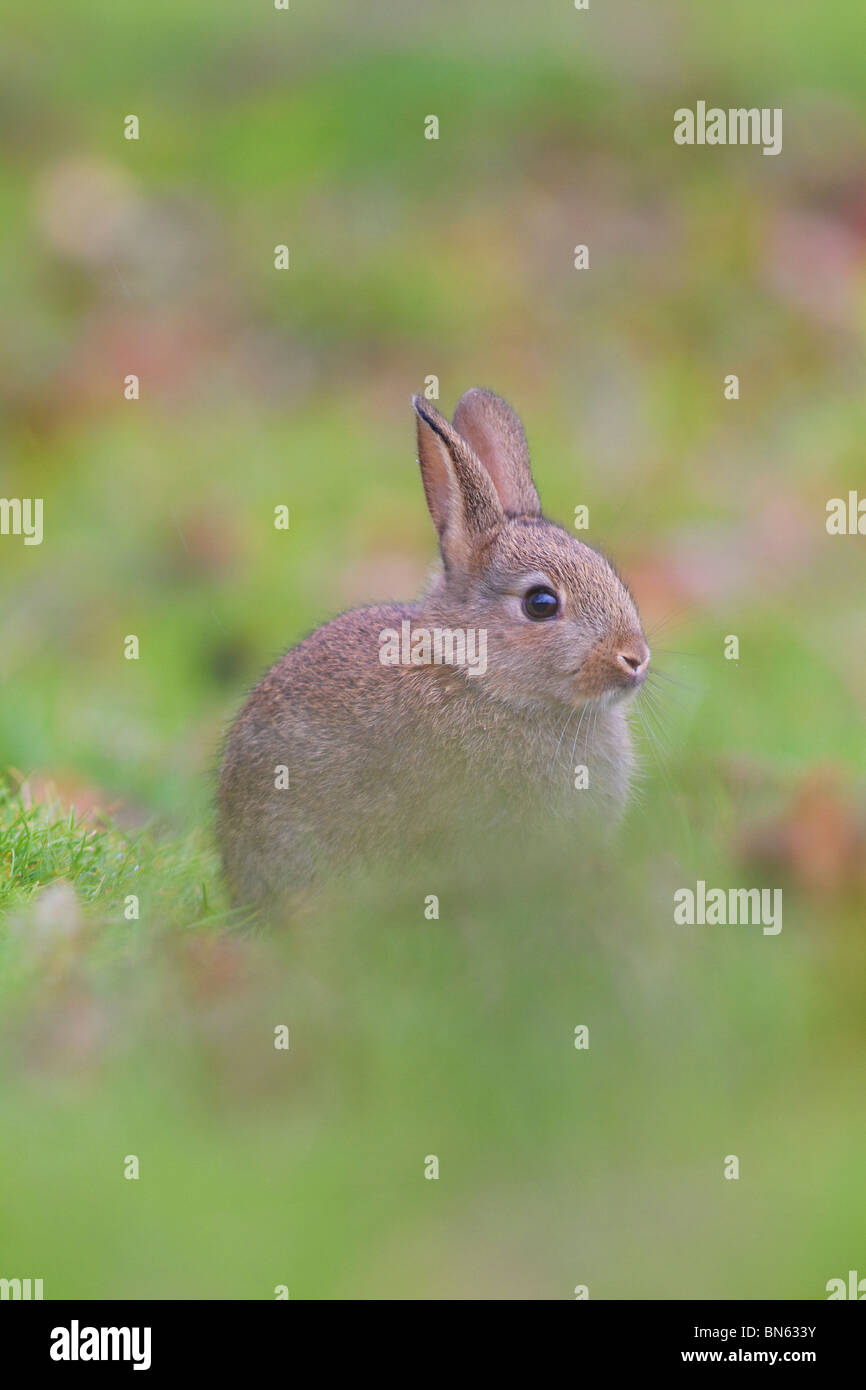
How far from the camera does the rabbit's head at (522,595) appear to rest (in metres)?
5.88

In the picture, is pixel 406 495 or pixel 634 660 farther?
pixel 406 495

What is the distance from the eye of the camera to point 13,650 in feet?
32.4

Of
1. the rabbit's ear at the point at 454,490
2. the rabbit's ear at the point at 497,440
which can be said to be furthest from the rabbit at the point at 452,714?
the rabbit's ear at the point at 497,440

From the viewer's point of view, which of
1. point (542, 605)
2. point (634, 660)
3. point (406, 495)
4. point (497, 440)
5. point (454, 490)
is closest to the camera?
point (634, 660)

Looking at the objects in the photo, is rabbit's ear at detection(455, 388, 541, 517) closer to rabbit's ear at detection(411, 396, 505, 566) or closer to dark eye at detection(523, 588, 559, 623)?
rabbit's ear at detection(411, 396, 505, 566)

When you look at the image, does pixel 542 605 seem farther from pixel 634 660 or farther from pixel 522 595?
pixel 634 660

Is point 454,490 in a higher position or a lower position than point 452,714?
higher

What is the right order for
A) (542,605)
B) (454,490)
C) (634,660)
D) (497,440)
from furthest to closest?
(497,440) < (454,490) < (542,605) < (634,660)

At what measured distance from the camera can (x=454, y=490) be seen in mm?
6113

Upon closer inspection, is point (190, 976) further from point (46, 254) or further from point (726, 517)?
point (46, 254)

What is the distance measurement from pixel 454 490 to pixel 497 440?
21.0 inches

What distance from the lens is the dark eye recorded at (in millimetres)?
6000

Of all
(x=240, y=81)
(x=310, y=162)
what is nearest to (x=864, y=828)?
(x=310, y=162)

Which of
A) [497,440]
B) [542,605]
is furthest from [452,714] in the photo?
[497,440]
